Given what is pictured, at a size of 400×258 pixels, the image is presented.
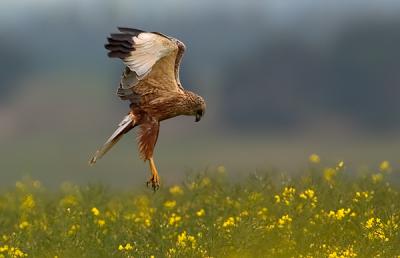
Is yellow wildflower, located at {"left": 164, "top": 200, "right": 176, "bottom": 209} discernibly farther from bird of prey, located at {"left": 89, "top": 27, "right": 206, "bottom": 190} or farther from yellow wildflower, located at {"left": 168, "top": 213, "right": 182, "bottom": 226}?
bird of prey, located at {"left": 89, "top": 27, "right": 206, "bottom": 190}

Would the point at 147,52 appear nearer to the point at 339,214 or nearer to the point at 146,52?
the point at 146,52

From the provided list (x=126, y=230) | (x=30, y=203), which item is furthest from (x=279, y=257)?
(x=30, y=203)

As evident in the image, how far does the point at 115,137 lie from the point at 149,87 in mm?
913

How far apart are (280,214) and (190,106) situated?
2.11 meters

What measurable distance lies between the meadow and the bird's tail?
816 millimetres

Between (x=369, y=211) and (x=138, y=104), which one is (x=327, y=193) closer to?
(x=369, y=211)

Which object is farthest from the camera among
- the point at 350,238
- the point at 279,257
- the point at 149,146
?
the point at 149,146

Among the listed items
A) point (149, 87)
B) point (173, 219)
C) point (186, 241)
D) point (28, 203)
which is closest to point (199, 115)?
point (149, 87)

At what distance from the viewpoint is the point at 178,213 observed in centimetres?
1662

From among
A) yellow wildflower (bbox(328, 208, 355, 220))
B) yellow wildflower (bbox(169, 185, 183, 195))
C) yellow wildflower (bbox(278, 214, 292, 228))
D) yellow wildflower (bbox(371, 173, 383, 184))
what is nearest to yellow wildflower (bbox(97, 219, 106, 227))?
yellow wildflower (bbox(169, 185, 183, 195))

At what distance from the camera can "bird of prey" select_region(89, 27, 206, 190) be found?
50.4 ft

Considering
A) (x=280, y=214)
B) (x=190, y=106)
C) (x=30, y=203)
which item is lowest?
(x=30, y=203)

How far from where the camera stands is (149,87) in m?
16.3

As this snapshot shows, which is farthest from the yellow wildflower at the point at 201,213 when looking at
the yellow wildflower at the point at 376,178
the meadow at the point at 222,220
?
the yellow wildflower at the point at 376,178
